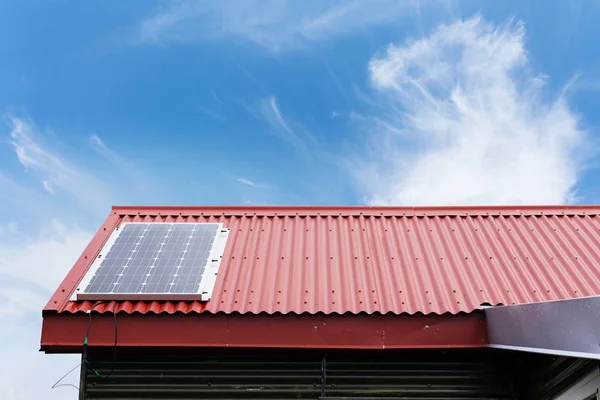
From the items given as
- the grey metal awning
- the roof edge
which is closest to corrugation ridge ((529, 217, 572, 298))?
the roof edge

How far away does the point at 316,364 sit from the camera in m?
6.34

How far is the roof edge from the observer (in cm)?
902

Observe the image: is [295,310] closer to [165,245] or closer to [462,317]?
[462,317]

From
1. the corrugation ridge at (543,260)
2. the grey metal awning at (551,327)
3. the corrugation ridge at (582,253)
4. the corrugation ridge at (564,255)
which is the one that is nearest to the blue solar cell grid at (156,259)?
the grey metal awning at (551,327)

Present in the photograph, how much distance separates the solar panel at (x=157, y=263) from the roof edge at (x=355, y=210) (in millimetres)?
782

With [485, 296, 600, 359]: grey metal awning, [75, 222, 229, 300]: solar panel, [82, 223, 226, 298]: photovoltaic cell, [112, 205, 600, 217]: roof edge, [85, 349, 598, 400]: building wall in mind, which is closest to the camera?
[485, 296, 600, 359]: grey metal awning

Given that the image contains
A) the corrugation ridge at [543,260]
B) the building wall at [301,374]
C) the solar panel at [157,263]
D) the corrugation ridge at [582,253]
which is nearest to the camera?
the building wall at [301,374]

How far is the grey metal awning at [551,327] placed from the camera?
3.50m

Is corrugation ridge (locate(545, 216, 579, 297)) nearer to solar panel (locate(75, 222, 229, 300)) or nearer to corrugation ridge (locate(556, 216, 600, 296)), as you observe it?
corrugation ridge (locate(556, 216, 600, 296))

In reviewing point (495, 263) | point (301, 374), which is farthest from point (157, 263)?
point (495, 263)

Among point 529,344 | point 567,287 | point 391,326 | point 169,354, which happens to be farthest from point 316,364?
point 567,287

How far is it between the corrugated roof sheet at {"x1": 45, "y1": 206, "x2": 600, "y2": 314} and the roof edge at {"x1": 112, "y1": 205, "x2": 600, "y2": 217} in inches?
0.7

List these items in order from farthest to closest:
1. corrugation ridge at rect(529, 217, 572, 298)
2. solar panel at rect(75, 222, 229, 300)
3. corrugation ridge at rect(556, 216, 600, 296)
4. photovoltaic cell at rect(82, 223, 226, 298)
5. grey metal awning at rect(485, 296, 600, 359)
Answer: corrugation ridge at rect(556, 216, 600, 296)
corrugation ridge at rect(529, 217, 572, 298)
photovoltaic cell at rect(82, 223, 226, 298)
solar panel at rect(75, 222, 229, 300)
grey metal awning at rect(485, 296, 600, 359)

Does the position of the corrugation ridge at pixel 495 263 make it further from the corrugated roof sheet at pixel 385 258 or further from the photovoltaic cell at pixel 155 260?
the photovoltaic cell at pixel 155 260
